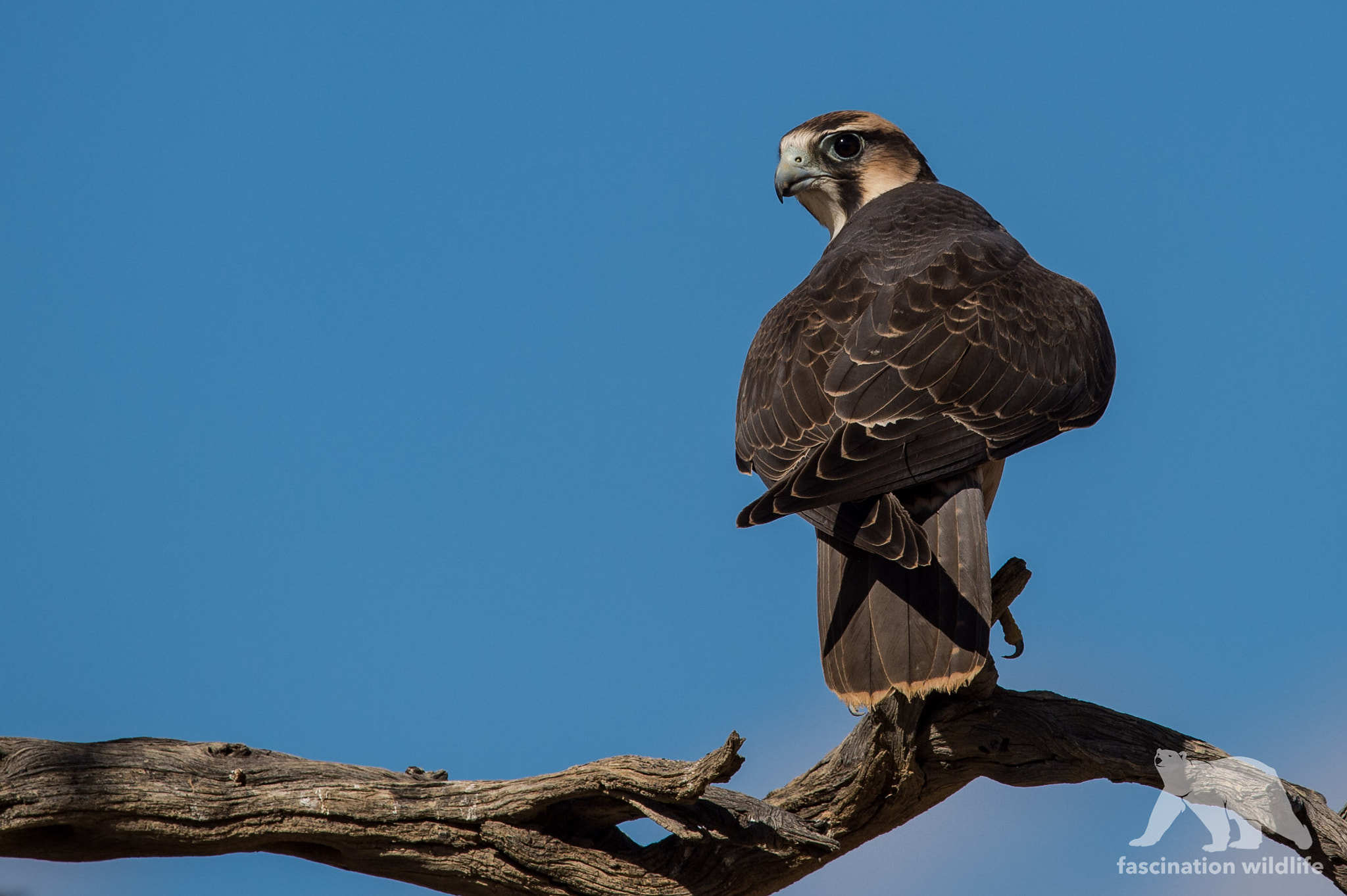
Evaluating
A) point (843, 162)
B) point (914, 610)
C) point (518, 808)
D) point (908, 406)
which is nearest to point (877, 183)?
point (843, 162)

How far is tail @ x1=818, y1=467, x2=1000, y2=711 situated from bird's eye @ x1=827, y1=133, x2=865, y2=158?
3.08m

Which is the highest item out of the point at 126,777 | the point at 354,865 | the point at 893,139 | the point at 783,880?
the point at 893,139

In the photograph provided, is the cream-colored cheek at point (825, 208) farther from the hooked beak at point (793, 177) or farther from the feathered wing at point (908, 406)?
the feathered wing at point (908, 406)

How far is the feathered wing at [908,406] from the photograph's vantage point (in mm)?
4082

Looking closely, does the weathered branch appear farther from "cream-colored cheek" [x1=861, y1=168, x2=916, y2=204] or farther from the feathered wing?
"cream-colored cheek" [x1=861, y1=168, x2=916, y2=204]

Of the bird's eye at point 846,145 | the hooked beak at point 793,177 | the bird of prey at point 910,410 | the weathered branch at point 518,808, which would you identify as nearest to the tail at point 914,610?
the bird of prey at point 910,410

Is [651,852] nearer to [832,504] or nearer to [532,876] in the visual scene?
[532,876]

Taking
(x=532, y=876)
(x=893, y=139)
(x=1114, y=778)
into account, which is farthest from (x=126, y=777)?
(x=893, y=139)

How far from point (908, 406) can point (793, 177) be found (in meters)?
2.73

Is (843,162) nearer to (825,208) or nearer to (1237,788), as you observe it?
(825,208)

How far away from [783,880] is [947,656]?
3.15 ft

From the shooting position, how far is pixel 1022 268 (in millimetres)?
5500

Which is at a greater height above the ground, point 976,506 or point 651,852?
point 976,506

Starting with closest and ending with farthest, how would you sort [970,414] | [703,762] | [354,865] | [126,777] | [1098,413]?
[703,762]
[126,777]
[354,865]
[970,414]
[1098,413]
